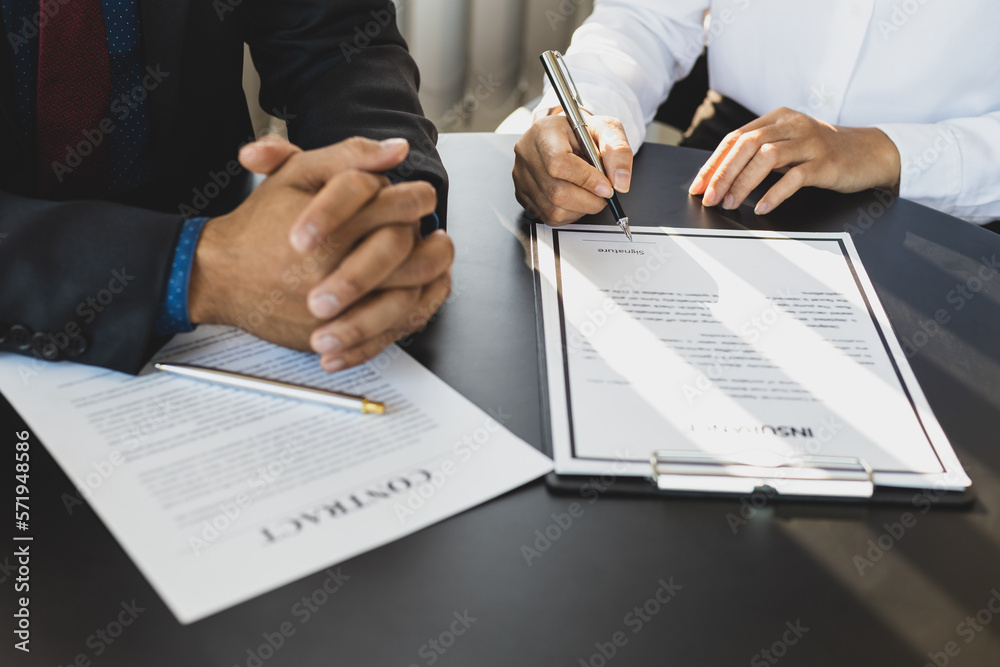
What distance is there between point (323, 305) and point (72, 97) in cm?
53

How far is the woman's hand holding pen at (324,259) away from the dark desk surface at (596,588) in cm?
10

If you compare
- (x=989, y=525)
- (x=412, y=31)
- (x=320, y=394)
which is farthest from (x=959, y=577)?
(x=412, y=31)

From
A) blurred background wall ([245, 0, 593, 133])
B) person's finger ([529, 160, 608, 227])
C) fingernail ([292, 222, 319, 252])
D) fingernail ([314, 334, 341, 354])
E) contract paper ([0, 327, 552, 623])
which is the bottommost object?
blurred background wall ([245, 0, 593, 133])

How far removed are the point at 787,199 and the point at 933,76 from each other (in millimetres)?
573

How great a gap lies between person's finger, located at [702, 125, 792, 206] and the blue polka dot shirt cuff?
61cm

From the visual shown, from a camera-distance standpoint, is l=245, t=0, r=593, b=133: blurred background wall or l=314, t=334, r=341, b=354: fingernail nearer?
l=314, t=334, r=341, b=354: fingernail

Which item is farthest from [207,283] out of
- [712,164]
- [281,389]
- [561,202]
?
[712,164]

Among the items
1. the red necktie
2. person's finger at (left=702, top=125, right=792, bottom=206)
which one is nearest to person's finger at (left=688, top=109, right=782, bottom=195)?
person's finger at (left=702, top=125, right=792, bottom=206)

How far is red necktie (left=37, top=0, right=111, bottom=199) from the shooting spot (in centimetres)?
87

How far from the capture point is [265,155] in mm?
693

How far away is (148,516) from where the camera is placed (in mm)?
505

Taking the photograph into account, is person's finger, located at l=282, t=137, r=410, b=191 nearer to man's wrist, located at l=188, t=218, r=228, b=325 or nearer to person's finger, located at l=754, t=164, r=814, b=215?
man's wrist, located at l=188, t=218, r=228, b=325

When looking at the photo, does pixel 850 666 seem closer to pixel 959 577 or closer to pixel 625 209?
pixel 959 577

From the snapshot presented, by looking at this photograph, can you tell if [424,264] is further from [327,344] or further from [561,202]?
[561,202]
